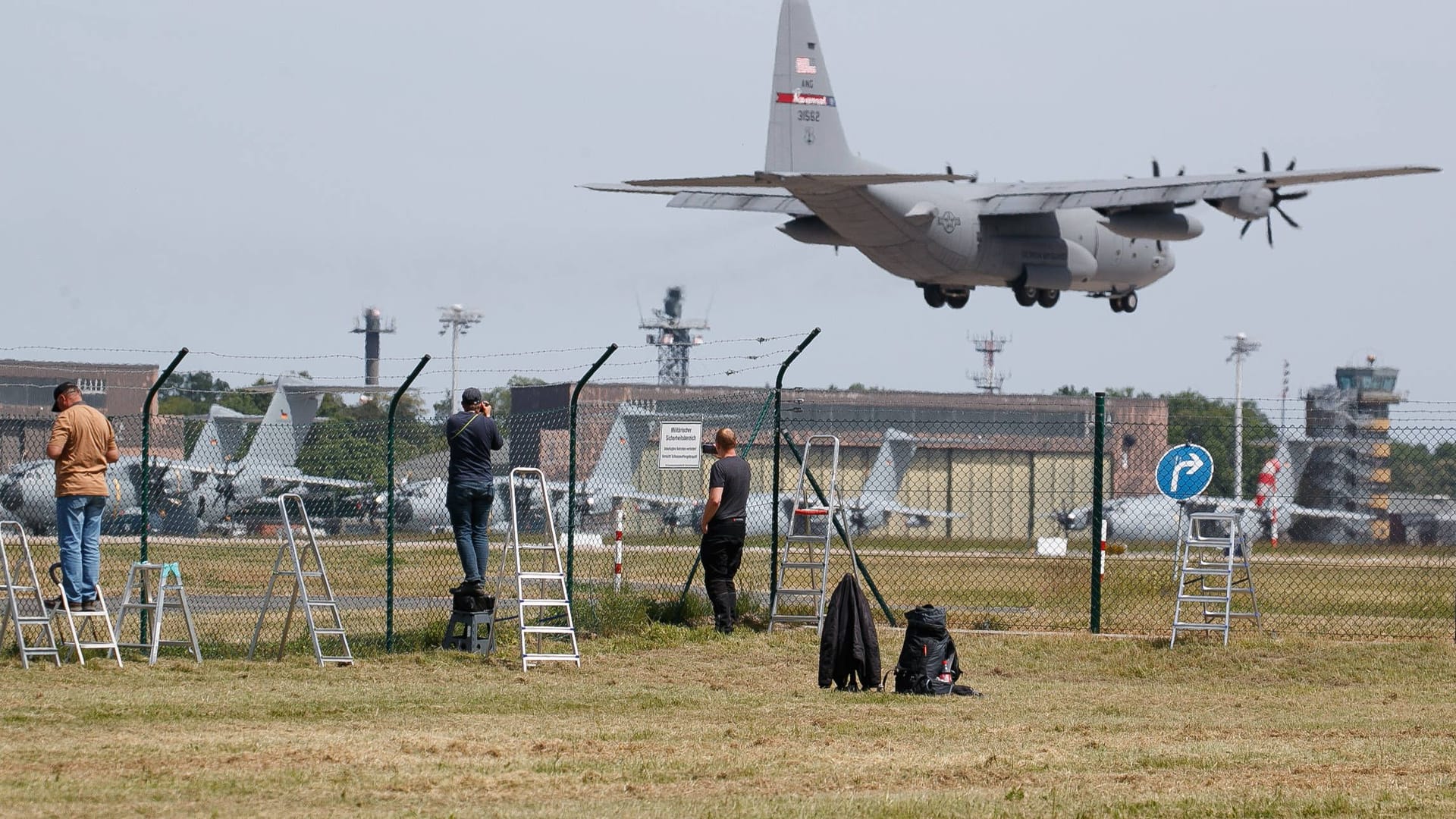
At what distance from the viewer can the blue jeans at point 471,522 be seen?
44.0 feet

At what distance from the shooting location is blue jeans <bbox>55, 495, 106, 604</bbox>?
40.2 ft

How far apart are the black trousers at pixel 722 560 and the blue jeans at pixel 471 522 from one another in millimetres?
2113

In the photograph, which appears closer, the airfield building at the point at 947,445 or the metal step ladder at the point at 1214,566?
the metal step ladder at the point at 1214,566

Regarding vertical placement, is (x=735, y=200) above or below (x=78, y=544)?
above

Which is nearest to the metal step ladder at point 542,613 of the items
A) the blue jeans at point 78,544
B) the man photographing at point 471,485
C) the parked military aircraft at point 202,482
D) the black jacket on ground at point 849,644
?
the man photographing at point 471,485

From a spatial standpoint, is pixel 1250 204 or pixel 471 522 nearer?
pixel 471 522

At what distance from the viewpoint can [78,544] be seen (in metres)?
12.3

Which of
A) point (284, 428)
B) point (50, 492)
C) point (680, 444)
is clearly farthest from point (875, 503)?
point (680, 444)

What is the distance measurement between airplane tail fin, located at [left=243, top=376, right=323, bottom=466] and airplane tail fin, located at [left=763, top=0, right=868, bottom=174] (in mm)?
12000

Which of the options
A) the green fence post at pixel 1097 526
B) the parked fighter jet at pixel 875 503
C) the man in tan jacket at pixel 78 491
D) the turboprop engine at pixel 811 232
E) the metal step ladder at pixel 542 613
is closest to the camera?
the man in tan jacket at pixel 78 491

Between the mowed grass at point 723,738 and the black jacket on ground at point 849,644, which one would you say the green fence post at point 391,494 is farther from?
the black jacket on ground at point 849,644

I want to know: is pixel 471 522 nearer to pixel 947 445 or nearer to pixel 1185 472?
pixel 1185 472

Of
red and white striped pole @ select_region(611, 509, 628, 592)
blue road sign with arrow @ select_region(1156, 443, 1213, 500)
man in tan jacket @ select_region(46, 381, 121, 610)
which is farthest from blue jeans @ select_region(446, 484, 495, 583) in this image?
blue road sign with arrow @ select_region(1156, 443, 1213, 500)

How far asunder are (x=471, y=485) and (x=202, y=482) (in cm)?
1895
